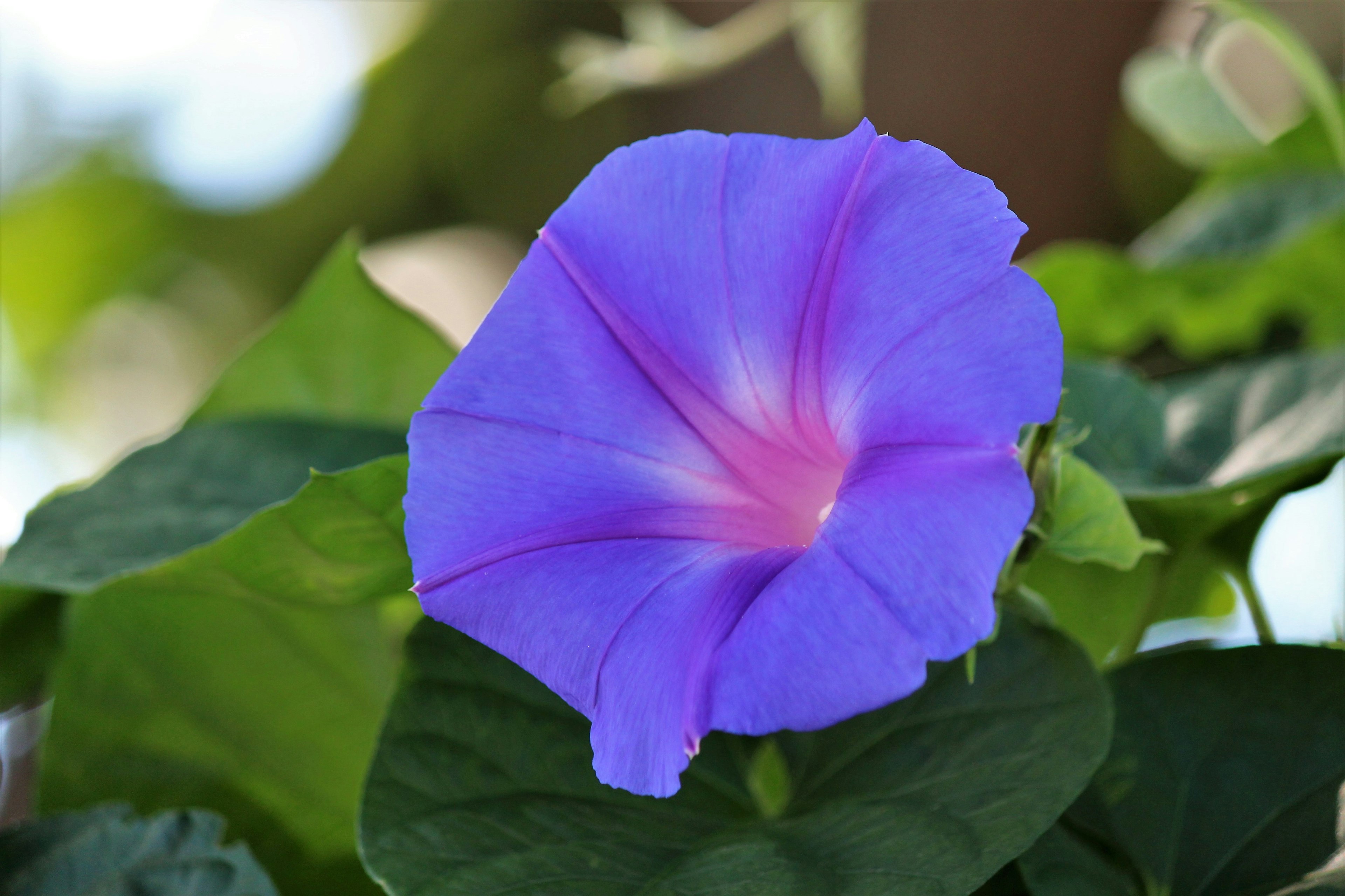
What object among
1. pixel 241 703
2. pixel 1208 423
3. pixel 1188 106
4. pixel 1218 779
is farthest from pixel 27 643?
pixel 1188 106

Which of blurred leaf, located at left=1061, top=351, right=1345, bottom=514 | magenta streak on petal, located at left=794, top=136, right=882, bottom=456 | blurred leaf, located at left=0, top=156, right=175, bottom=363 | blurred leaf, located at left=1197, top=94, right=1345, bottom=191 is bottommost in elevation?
blurred leaf, located at left=0, top=156, right=175, bottom=363

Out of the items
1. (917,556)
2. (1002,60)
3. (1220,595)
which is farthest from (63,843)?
(1002,60)

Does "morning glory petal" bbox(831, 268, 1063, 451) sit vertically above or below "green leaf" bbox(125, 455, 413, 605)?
above

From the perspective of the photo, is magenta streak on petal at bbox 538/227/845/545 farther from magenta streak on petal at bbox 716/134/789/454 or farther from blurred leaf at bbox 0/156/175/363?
blurred leaf at bbox 0/156/175/363

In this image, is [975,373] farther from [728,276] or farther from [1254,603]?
[1254,603]

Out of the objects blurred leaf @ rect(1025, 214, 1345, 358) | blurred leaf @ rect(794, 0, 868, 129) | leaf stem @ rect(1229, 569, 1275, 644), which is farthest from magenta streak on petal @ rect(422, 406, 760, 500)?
blurred leaf @ rect(794, 0, 868, 129)

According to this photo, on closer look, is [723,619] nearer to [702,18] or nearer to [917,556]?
[917,556]
